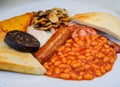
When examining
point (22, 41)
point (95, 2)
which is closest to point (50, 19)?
point (22, 41)

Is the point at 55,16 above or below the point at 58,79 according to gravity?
above

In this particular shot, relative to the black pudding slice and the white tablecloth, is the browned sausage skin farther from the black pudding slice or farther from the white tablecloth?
the white tablecloth

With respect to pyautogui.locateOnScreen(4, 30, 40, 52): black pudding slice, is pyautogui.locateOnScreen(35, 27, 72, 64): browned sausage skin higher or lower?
lower

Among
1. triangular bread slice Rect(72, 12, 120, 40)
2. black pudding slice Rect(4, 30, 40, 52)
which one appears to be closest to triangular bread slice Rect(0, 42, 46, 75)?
black pudding slice Rect(4, 30, 40, 52)

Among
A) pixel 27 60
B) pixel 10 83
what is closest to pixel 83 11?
pixel 27 60

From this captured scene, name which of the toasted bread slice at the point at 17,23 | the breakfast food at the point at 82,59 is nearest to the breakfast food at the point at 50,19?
the toasted bread slice at the point at 17,23

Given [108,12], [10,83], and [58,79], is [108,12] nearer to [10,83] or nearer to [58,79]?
[58,79]

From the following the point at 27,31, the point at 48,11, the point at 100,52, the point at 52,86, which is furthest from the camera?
the point at 48,11
